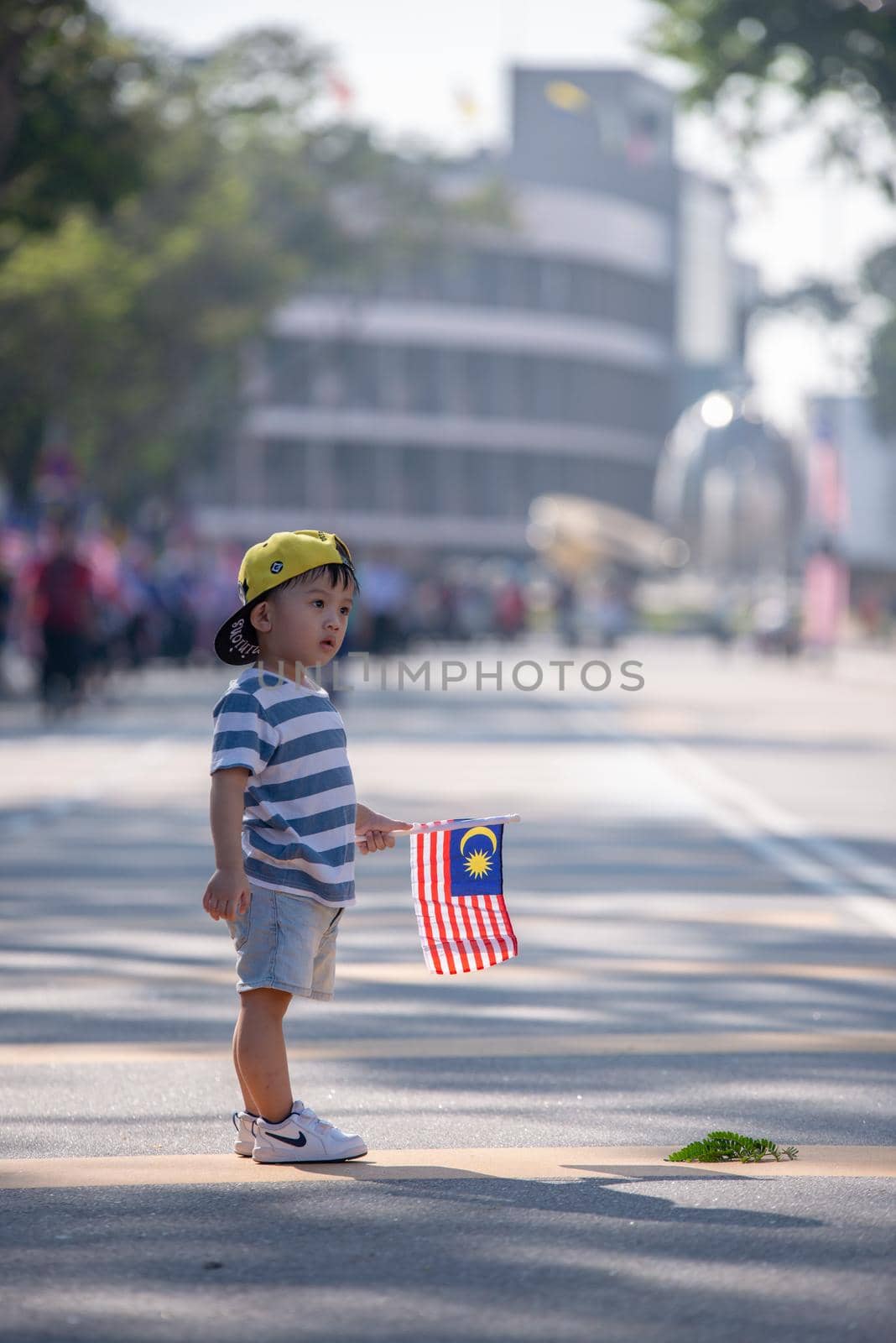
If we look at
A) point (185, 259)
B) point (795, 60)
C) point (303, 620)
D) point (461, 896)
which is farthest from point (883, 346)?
point (303, 620)

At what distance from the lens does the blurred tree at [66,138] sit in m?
28.1

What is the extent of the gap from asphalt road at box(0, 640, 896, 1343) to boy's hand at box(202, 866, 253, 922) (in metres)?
0.58

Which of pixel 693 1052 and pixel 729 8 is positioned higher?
pixel 729 8

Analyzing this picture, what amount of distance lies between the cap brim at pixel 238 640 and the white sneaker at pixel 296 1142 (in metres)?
1.03

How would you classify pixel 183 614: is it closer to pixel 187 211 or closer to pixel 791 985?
pixel 187 211

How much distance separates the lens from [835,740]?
1064 inches

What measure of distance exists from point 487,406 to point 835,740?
→ 90.5 metres

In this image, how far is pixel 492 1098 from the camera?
689cm

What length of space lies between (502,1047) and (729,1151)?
189 centimetres

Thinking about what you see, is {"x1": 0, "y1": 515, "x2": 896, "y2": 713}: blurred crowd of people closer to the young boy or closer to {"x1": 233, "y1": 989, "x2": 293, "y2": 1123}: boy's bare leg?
the young boy

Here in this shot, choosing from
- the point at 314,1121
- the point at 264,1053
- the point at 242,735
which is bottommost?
the point at 314,1121

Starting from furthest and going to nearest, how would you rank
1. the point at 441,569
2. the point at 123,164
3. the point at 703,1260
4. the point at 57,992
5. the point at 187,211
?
the point at 441,569 → the point at 187,211 → the point at 123,164 → the point at 57,992 → the point at 703,1260

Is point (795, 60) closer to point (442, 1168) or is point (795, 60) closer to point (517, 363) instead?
point (442, 1168)

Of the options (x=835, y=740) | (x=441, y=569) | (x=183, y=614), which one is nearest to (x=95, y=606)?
(x=835, y=740)
